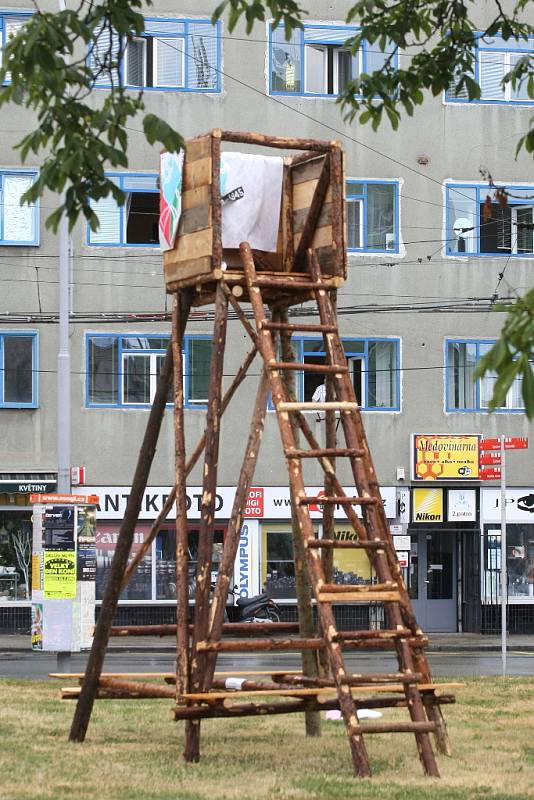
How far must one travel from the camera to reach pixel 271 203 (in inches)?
515

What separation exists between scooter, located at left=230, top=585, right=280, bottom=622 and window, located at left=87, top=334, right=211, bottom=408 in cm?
467

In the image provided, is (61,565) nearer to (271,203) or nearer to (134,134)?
(271,203)

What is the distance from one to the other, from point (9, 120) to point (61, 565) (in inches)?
667

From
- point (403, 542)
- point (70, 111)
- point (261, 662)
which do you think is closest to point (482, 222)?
point (403, 542)

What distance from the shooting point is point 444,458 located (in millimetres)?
36969

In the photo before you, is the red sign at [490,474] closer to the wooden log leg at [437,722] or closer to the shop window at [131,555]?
the shop window at [131,555]

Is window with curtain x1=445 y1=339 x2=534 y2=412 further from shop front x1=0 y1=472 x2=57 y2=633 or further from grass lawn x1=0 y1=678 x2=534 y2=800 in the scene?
grass lawn x1=0 y1=678 x2=534 y2=800

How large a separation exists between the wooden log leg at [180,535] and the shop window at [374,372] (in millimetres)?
24010

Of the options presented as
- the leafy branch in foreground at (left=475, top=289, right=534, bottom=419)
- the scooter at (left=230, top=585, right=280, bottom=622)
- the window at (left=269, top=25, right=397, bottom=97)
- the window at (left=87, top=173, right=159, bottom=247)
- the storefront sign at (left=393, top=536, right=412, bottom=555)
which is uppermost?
the window at (left=269, top=25, right=397, bottom=97)

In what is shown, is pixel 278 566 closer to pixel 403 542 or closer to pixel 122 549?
pixel 403 542

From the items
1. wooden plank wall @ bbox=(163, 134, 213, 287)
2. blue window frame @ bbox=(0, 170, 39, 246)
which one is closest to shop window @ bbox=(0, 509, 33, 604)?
blue window frame @ bbox=(0, 170, 39, 246)

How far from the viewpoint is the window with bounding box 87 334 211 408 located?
119 feet

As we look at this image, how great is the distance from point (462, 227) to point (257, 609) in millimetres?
10121

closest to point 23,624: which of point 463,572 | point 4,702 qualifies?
point 463,572
